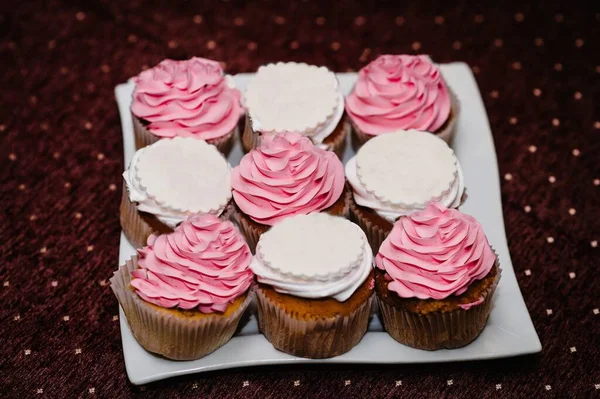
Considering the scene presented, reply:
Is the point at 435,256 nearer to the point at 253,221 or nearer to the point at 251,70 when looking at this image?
the point at 253,221

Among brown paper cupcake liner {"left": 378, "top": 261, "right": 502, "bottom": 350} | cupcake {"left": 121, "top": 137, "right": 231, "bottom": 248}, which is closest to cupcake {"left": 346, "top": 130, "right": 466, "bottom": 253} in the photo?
brown paper cupcake liner {"left": 378, "top": 261, "right": 502, "bottom": 350}

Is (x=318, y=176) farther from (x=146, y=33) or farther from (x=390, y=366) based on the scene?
(x=146, y=33)

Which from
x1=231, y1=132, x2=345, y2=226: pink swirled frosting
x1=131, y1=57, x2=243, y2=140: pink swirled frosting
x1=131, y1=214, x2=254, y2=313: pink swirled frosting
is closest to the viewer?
x1=131, y1=214, x2=254, y2=313: pink swirled frosting

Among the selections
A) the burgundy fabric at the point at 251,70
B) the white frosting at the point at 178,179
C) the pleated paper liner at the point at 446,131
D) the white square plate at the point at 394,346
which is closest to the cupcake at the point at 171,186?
the white frosting at the point at 178,179

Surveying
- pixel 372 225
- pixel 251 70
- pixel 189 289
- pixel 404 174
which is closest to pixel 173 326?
pixel 189 289

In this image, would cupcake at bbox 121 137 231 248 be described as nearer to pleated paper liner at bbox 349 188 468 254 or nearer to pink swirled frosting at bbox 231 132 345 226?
pink swirled frosting at bbox 231 132 345 226

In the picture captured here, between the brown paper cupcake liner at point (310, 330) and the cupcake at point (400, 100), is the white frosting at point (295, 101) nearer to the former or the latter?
the cupcake at point (400, 100)
